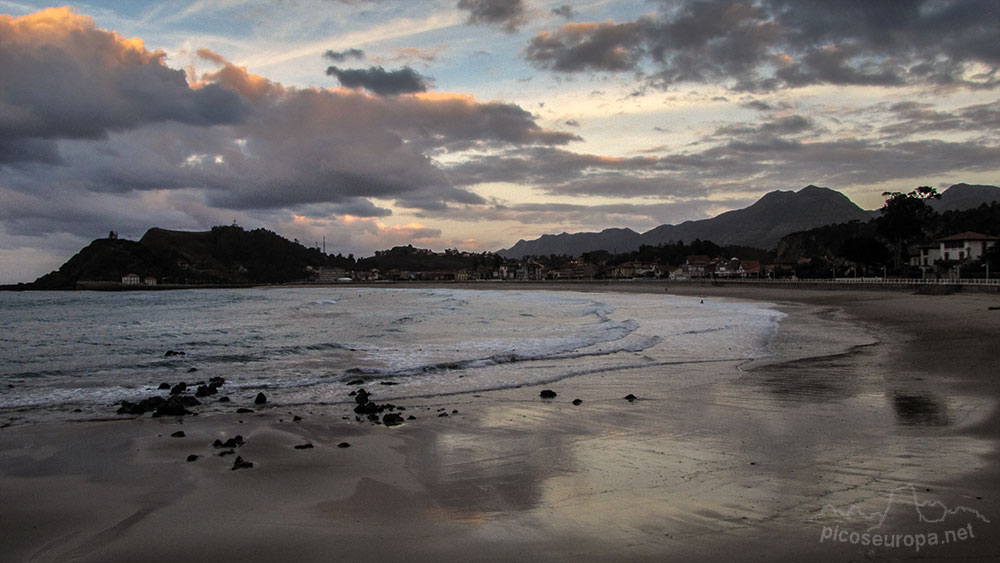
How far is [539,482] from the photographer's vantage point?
5.62 m

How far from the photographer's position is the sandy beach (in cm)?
407

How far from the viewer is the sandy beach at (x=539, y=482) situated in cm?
407

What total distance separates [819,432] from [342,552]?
612 centimetres

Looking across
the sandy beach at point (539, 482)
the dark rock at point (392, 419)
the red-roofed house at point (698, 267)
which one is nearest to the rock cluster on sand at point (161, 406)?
the sandy beach at point (539, 482)

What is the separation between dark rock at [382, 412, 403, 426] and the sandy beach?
435 mm

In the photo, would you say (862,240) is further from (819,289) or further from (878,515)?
(878,515)

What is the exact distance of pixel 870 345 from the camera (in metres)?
17.0

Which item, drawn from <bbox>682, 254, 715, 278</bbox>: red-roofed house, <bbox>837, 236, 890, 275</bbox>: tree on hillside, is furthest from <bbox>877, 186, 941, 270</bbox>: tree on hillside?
<bbox>682, 254, 715, 278</bbox>: red-roofed house

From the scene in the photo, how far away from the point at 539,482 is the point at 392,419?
3.65m

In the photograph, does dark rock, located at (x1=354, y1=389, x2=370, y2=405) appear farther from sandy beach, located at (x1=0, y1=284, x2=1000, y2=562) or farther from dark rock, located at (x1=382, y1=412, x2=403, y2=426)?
dark rock, located at (x1=382, y1=412, x2=403, y2=426)

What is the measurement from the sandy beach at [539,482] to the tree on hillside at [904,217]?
80.5 m

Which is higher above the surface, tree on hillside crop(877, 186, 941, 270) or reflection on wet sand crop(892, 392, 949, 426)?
tree on hillside crop(877, 186, 941, 270)

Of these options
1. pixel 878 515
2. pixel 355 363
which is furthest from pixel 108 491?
pixel 355 363

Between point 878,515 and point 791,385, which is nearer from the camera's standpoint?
point 878,515
